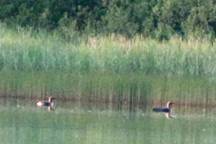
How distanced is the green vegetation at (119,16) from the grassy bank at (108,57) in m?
5.84

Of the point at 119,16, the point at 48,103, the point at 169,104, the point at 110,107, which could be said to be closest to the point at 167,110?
the point at 169,104

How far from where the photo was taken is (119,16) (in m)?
38.9

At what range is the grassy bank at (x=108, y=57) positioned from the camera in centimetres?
3038

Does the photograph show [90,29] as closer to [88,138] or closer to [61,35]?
[61,35]

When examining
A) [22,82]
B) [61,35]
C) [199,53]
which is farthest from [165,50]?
[61,35]

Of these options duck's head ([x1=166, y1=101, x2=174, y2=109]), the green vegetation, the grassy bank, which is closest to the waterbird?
duck's head ([x1=166, y1=101, x2=174, y2=109])

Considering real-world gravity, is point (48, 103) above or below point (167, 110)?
above

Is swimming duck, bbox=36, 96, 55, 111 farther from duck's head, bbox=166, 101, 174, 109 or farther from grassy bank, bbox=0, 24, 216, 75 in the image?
duck's head, bbox=166, 101, 174, 109

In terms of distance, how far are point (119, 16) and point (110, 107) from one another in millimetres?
10587

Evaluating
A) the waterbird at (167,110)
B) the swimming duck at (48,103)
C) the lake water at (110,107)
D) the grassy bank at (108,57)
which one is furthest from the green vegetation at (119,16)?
the swimming duck at (48,103)

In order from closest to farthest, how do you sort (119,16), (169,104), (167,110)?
(167,110)
(169,104)
(119,16)

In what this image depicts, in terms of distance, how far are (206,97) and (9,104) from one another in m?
4.29

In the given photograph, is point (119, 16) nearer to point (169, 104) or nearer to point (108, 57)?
point (108, 57)

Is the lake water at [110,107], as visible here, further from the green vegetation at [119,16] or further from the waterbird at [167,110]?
the green vegetation at [119,16]
